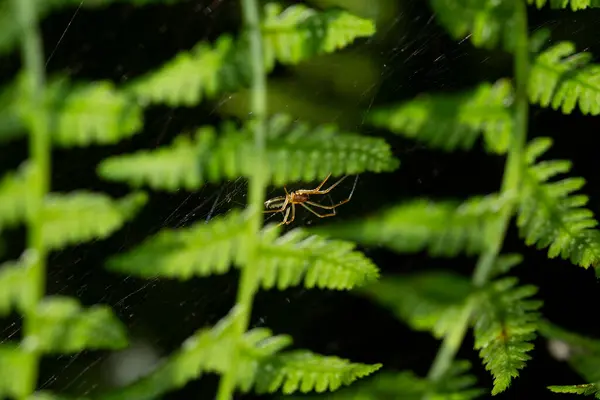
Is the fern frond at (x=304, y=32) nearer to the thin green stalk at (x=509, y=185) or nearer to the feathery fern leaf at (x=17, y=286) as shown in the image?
the thin green stalk at (x=509, y=185)

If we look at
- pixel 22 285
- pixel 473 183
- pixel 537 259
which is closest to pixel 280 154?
pixel 22 285

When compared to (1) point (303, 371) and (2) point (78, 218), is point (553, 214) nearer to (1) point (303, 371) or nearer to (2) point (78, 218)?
(1) point (303, 371)

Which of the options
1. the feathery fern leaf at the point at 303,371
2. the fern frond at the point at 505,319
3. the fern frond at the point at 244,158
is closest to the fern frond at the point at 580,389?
the fern frond at the point at 505,319

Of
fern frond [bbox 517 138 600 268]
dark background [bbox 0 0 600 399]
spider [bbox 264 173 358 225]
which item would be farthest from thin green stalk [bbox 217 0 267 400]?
spider [bbox 264 173 358 225]

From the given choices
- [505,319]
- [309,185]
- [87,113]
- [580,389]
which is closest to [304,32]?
[87,113]

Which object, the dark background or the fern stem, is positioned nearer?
the fern stem

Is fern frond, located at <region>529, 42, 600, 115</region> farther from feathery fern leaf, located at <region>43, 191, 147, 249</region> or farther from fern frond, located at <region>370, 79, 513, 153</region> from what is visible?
feathery fern leaf, located at <region>43, 191, 147, 249</region>
